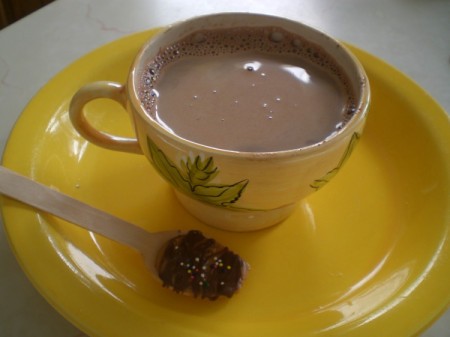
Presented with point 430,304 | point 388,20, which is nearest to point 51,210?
point 430,304

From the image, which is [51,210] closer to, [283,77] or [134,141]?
[134,141]

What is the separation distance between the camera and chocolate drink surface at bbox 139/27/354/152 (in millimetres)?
608

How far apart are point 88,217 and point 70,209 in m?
0.02

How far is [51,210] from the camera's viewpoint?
1.94ft

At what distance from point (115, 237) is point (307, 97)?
1.06 feet

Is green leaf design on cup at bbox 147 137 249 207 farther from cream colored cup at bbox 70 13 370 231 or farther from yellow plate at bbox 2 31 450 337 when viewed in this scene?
yellow plate at bbox 2 31 450 337

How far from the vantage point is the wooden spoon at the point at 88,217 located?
0.59 metres

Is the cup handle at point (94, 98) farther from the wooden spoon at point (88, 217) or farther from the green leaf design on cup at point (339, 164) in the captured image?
the green leaf design on cup at point (339, 164)

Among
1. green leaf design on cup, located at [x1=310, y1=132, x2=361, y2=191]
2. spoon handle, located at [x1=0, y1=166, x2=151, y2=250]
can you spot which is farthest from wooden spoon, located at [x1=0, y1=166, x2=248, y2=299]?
green leaf design on cup, located at [x1=310, y1=132, x2=361, y2=191]

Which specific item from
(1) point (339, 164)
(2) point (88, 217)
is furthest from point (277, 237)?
(2) point (88, 217)

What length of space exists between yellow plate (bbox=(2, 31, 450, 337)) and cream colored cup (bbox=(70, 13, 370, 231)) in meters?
0.06

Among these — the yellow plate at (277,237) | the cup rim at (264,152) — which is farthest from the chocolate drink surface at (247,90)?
the yellow plate at (277,237)

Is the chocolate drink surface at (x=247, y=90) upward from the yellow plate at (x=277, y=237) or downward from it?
upward

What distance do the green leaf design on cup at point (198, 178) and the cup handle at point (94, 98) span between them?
8 cm
